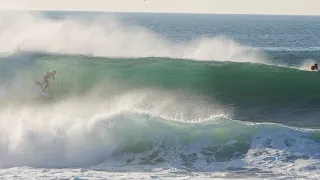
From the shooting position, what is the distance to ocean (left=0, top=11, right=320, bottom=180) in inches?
506

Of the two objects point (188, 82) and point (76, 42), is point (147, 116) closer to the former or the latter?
point (188, 82)

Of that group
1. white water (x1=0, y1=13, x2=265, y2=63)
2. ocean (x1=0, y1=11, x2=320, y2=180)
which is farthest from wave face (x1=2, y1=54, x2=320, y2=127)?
white water (x1=0, y1=13, x2=265, y2=63)

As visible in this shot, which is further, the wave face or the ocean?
the wave face

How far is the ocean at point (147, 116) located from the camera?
12852mm

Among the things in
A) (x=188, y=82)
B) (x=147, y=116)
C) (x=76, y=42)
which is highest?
(x=76, y=42)

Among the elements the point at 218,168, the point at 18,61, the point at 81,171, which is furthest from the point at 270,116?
the point at 18,61

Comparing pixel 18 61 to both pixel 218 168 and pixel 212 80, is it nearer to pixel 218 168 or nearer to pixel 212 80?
pixel 212 80

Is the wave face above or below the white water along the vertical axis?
below

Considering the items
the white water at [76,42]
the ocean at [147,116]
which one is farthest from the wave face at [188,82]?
the white water at [76,42]

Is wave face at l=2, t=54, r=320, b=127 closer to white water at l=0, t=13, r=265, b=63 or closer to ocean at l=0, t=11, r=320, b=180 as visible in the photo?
ocean at l=0, t=11, r=320, b=180

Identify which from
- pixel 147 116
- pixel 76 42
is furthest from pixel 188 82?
pixel 76 42

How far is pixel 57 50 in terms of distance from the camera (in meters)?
25.6

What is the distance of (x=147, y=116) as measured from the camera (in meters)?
15.2

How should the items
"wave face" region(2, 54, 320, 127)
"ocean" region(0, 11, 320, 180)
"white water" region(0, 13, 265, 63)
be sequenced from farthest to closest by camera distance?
"white water" region(0, 13, 265, 63) < "wave face" region(2, 54, 320, 127) < "ocean" region(0, 11, 320, 180)
